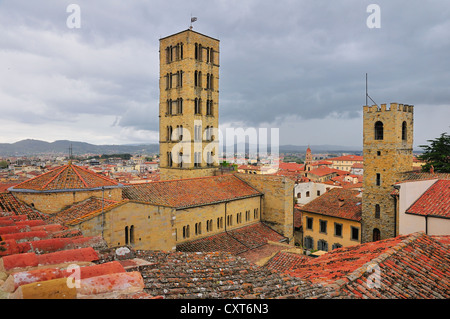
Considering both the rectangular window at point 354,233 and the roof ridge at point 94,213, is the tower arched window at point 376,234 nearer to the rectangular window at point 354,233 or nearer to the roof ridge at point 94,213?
the rectangular window at point 354,233

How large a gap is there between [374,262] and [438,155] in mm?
36304

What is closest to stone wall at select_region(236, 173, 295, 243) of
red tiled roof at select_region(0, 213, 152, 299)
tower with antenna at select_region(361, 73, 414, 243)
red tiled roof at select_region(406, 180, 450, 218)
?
tower with antenna at select_region(361, 73, 414, 243)

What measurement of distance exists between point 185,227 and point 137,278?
57.4 ft

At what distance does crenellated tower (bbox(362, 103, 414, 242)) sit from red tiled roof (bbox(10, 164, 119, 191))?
79.9 ft

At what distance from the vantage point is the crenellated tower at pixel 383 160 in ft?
94.1

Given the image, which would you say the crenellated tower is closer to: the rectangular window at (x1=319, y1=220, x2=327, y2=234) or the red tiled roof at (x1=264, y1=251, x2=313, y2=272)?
the rectangular window at (x1=319, y1=220, x2=327, y2=234)

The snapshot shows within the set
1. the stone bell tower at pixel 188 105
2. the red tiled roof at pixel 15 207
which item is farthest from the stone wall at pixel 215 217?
the stone bell tower at pixel 188 105

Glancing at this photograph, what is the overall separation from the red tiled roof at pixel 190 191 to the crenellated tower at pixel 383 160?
1147cm

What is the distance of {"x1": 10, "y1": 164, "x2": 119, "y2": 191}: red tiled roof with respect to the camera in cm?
1614

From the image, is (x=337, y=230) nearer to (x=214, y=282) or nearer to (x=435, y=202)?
(x=435, y=202)

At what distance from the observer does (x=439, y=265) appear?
29.4 feet
